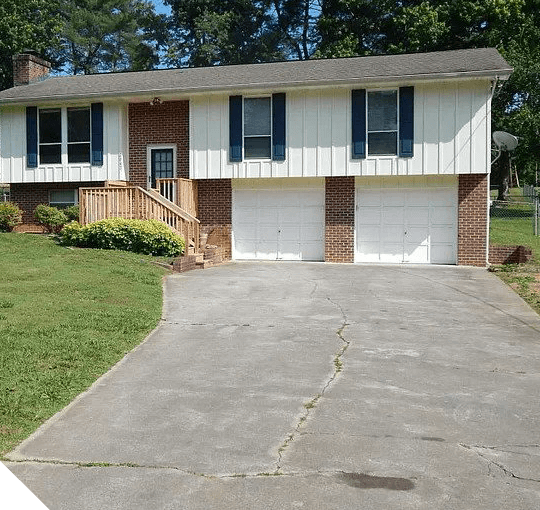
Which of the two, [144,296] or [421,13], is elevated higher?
[421,13]

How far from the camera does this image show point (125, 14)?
54875 mm

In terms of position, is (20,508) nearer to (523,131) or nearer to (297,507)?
(297,507)

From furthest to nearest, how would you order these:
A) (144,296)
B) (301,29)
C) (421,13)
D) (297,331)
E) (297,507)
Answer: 1. (301,29)
2. (421,13)
3. (144,296)
4. (297,331)
5. (297,507)

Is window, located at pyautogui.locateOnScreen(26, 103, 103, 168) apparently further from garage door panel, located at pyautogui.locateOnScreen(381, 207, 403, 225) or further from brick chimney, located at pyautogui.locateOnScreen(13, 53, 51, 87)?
garage door panel, located at pyautogui.locateOnScreen(381, 207, 403, 225)

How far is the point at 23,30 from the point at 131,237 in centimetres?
3198

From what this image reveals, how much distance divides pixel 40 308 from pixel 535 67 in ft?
94.7

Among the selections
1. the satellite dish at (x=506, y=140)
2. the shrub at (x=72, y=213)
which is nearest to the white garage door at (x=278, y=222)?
the shrub at (x=72, y=213)

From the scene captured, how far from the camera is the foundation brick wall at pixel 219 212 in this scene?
20.9 m

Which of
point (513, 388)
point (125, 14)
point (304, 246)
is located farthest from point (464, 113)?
point (125, 14)

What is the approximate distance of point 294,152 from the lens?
19906 mm

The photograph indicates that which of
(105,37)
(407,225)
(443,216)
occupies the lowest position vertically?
(407,225)

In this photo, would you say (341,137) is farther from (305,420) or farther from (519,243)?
(305,420)

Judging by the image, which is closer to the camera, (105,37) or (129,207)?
(129,207)

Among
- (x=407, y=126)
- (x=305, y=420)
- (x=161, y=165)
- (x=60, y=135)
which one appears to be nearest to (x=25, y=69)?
(x=60, y=135)
